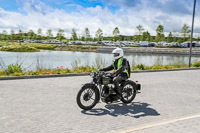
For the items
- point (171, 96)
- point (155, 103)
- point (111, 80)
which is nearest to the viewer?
point (111, 80)

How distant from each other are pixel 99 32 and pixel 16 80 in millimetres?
99046

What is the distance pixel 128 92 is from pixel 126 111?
0.94m

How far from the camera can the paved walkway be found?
15.0ft

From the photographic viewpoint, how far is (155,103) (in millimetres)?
6867

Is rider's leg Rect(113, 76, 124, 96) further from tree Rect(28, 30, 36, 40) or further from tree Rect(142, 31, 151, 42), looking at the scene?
tree Rect(28, 30, 36, 40)

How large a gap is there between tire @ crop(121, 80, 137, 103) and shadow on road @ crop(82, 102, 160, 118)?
0.85 feet

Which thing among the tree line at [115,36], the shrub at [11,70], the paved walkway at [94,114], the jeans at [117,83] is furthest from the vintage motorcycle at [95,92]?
the tree line at [115,36]

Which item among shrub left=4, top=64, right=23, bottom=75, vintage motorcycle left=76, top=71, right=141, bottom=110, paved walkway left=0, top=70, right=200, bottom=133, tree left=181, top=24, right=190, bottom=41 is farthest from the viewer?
tree left=181, top=24, right=190, bottom=41

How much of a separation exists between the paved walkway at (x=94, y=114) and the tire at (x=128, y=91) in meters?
0.20

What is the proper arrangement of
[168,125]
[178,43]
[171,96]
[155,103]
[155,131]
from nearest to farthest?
1. [155,131]
2. [168,125]
3. [155,103]
4. [171,96]
5. [178,43]

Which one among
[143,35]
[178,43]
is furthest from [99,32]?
[178,43]

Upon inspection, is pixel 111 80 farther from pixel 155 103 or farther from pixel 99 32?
pixel 99 32

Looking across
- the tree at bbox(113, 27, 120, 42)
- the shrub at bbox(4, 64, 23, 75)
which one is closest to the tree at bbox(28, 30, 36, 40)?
the tree at bbox(113, 27, 120, 42)

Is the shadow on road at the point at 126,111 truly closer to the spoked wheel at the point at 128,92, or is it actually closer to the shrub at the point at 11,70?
the spoked wheel at the point at 128,92
